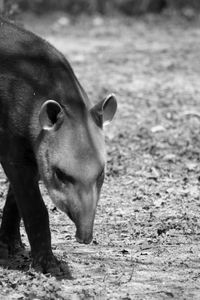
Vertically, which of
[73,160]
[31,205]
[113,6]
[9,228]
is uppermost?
[73,160]

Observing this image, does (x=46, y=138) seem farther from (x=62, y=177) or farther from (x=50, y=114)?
(x=62, y=177)

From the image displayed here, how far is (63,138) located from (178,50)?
11086 mm

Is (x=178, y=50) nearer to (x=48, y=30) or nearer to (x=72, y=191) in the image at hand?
(x=48, y=30)

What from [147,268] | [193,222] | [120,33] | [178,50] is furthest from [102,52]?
[147,268]

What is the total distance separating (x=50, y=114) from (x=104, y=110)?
491mm

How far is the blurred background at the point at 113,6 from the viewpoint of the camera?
2134 cm

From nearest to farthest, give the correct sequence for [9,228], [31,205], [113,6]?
[31,205], [9,228], [113,6]

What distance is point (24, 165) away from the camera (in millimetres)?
5781

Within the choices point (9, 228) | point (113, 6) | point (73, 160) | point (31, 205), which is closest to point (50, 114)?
point (73, 160)

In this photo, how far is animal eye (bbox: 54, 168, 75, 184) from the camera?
17.8 ft

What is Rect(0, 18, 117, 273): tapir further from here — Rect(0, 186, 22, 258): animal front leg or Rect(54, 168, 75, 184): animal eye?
Rect(0, 186, 22, 258): animal front leg

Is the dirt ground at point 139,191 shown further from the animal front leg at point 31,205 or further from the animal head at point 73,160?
the animal head at point 73,160

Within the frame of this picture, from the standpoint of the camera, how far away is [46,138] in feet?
18.4

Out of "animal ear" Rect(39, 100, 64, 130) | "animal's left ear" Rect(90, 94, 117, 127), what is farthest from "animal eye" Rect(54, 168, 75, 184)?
"animal's left ear" Rect(90, 94, 117, 127)
